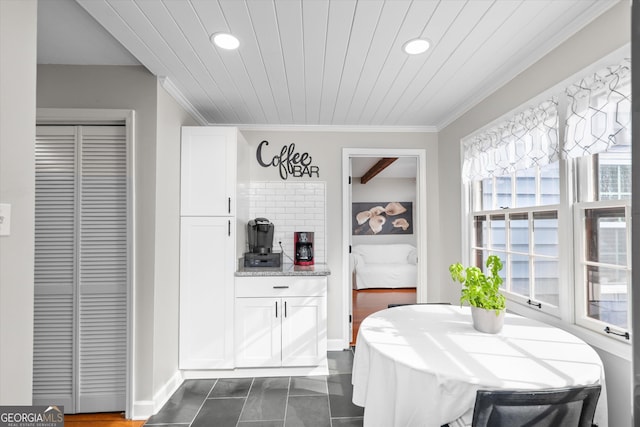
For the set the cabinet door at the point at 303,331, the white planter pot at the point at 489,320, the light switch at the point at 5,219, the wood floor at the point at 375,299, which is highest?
the light switch at the point at 5,219

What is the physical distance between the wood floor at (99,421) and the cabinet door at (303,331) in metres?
1.17

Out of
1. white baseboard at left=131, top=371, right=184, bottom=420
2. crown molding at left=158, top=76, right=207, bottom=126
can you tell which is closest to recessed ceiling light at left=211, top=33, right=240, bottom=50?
crown molding at left=158, top=76, right=207, bottom=126

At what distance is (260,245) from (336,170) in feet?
3.72

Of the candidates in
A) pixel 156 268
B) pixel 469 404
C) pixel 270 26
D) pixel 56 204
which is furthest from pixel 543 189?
pixel 56 204

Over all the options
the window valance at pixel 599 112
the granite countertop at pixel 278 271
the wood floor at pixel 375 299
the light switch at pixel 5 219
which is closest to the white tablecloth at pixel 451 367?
the window valance at pixel 599 112

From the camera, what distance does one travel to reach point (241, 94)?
8.92ft

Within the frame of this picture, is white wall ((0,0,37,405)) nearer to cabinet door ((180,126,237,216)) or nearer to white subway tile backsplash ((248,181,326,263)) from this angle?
cabinet door ((180,126,237,216))

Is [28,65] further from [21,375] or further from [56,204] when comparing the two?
[56,204]

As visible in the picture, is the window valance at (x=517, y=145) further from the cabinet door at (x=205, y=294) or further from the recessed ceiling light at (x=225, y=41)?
the cabinet door at (x=205, y=294)

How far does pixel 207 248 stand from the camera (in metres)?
2.83

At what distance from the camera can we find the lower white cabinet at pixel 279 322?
2883 mm

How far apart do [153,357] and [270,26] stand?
88.3 inches

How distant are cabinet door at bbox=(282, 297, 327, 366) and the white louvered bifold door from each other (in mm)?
1226

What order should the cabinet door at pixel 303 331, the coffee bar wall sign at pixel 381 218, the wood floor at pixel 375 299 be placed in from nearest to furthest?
1. the cabinet door at pixel 303 331
2. the wood floor at pixel 375 299
3. the coffee bar wall sign at pixel 381 218
